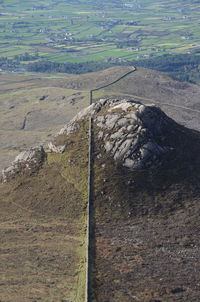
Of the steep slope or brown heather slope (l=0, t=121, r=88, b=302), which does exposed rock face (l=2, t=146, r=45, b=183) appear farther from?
brown heather slope (l=0, t=121, r=88, b=302)

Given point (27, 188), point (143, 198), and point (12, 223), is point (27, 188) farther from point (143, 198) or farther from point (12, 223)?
point (143, 198)

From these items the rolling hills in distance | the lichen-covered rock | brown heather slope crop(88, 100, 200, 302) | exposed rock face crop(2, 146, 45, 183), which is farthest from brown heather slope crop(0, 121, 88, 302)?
the lichen-covered rock

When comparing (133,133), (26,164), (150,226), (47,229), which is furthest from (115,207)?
(26,164)

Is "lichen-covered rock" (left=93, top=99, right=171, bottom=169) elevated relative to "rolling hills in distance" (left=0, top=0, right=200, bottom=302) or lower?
elevated

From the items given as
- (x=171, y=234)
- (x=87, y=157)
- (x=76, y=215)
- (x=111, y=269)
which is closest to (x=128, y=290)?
(x=111, y=269)

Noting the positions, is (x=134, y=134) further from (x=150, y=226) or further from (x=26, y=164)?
(x=26, y=164)

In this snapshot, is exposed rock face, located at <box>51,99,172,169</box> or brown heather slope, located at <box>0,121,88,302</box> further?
exposed rock face, located at <box>51,99,172,169</box>
